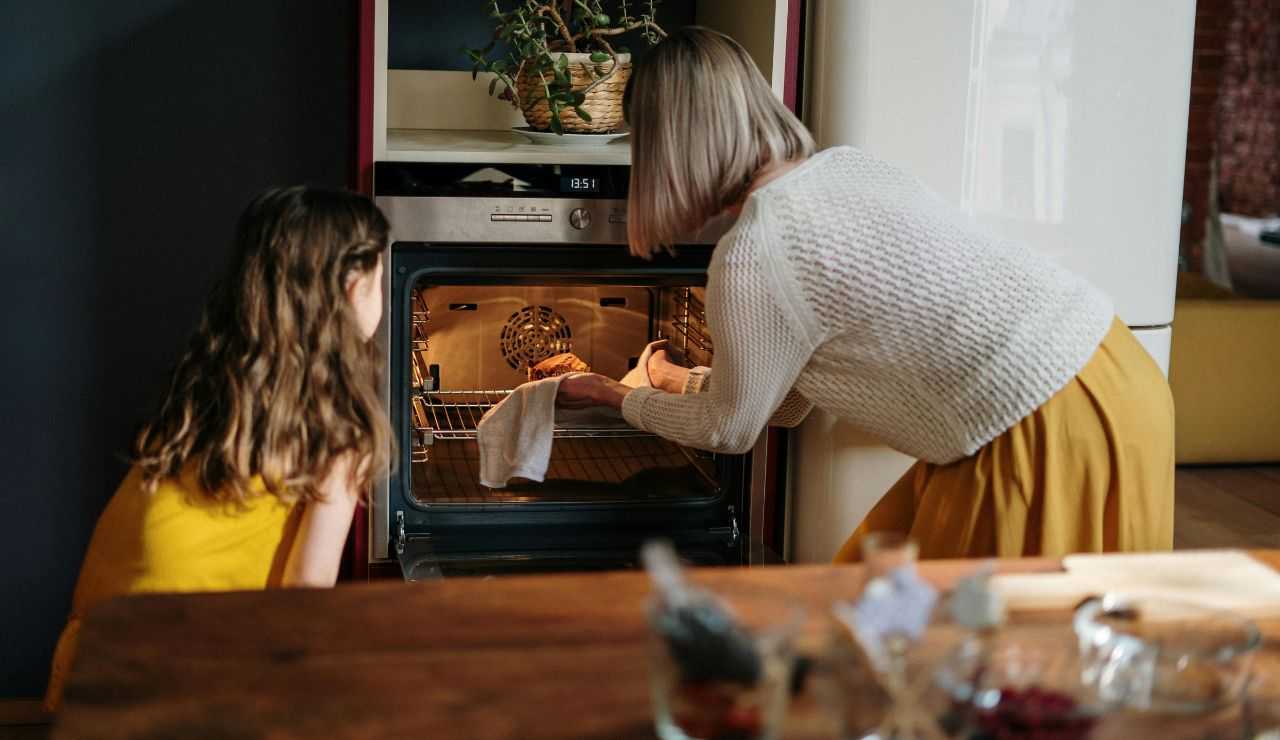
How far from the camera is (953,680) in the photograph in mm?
1039

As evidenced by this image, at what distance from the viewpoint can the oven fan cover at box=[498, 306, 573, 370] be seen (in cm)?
257

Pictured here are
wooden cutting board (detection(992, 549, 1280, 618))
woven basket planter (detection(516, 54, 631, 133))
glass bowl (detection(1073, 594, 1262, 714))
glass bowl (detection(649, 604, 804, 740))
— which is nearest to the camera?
glass bowl (detection(649, 604, 804, 740))

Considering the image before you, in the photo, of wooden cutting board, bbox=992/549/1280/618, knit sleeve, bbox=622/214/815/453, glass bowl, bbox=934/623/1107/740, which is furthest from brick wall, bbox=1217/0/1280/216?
glass bowl, bbox=934/623/1107/740

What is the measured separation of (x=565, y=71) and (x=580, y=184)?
26 cm

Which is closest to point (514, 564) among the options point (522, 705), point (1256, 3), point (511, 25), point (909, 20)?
point (511, 25)

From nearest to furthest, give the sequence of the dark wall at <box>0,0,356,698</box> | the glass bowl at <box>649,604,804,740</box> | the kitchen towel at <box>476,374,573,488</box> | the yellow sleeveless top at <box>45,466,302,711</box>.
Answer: the glass bowl at <box>649,604,804,740</box>, the yellow sleeveless top at <box>45,466,302,711</box>, the kitchen towel at <box>476,374,573,488</box>, the dark wall at <box>0,0,356,698</box>

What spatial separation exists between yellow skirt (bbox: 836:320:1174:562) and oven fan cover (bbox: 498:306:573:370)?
787 mm

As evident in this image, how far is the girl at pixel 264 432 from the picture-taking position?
1.72m

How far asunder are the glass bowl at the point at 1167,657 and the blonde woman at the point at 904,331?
69cm

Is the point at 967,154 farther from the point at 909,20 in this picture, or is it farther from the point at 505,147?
the point at 505,147

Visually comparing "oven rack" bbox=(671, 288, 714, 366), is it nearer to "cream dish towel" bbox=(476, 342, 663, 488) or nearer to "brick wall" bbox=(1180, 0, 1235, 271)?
"cream dish towel" bbox=(476, 342, 663, 488)

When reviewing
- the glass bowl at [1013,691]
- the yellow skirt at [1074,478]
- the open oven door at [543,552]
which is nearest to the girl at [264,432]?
the open oven door at [543,552]

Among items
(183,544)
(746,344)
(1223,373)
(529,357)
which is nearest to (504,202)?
(529,357)

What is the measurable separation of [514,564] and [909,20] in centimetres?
110
